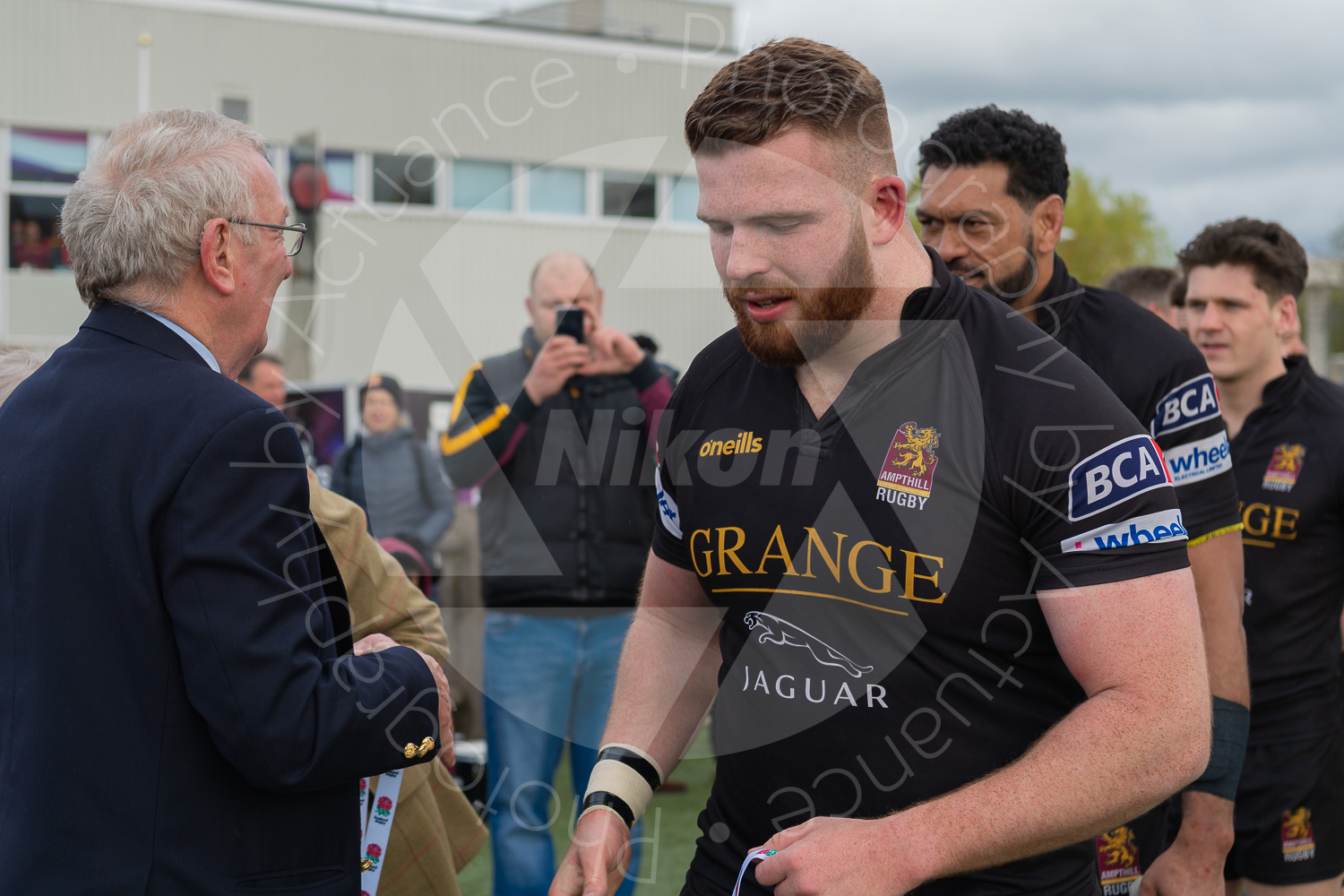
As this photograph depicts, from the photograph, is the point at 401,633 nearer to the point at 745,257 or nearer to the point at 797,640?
the point at 797,640

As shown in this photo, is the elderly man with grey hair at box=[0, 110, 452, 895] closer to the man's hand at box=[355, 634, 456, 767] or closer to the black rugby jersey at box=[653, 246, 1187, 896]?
the man's hand at box=[355, 634, 456, 767]

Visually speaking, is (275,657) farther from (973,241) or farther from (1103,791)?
(973,241)

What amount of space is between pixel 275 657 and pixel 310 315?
9949mm

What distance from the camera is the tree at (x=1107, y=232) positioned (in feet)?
129

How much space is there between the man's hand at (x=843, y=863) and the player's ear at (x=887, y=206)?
954mm

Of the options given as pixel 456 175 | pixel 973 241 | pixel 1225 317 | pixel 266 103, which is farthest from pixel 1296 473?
pixel 266 103

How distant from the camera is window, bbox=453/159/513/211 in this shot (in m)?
15.3

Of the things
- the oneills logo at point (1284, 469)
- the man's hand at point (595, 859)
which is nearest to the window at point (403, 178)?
the oneills logo at point (1284, 469)

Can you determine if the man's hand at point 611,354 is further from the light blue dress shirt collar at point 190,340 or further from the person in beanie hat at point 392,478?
the light blue dress shirt collar at point 190,340

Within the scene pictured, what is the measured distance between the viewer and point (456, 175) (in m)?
15.5

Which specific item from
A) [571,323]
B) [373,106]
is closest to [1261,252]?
[571,323]

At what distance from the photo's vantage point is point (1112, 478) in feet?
5.35

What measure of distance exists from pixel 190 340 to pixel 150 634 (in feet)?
1.61

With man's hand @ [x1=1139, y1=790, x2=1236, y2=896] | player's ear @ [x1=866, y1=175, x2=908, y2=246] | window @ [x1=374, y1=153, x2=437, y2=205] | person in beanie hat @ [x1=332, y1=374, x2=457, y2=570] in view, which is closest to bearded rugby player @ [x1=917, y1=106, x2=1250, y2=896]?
man's hand @ [x1=1139, y1=790, x2=1236, y2=896]
